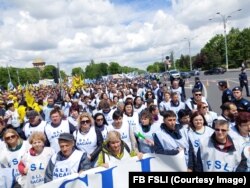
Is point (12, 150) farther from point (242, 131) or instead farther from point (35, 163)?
point (242, 131)

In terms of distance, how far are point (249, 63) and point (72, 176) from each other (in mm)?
88305

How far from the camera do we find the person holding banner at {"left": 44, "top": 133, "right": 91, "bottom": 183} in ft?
15.2

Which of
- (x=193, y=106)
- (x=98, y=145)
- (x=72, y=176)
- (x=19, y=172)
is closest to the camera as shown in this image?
(x=72, y=176)

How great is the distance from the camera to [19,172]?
5.31m

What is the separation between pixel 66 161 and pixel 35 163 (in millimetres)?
690

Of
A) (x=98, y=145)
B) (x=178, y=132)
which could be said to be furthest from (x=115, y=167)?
(x=98, y=145)

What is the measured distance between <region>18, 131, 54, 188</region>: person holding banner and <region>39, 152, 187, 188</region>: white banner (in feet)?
2.03

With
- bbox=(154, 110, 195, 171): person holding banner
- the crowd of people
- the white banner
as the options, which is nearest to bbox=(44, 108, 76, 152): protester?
the crowd of people

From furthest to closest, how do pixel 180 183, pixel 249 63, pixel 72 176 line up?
pixel 249 63, pixel 72 176, pixel 180 183

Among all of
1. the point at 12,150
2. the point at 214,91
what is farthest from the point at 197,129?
the point at 214,91

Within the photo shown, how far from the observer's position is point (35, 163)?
201 inches

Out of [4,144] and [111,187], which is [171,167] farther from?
[4,144]

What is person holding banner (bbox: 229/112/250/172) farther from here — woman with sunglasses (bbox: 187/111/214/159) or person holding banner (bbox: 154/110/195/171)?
person holding banner (bbox: 154/110/195/171)

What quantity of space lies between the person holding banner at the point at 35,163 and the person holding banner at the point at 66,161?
1.21 ft
